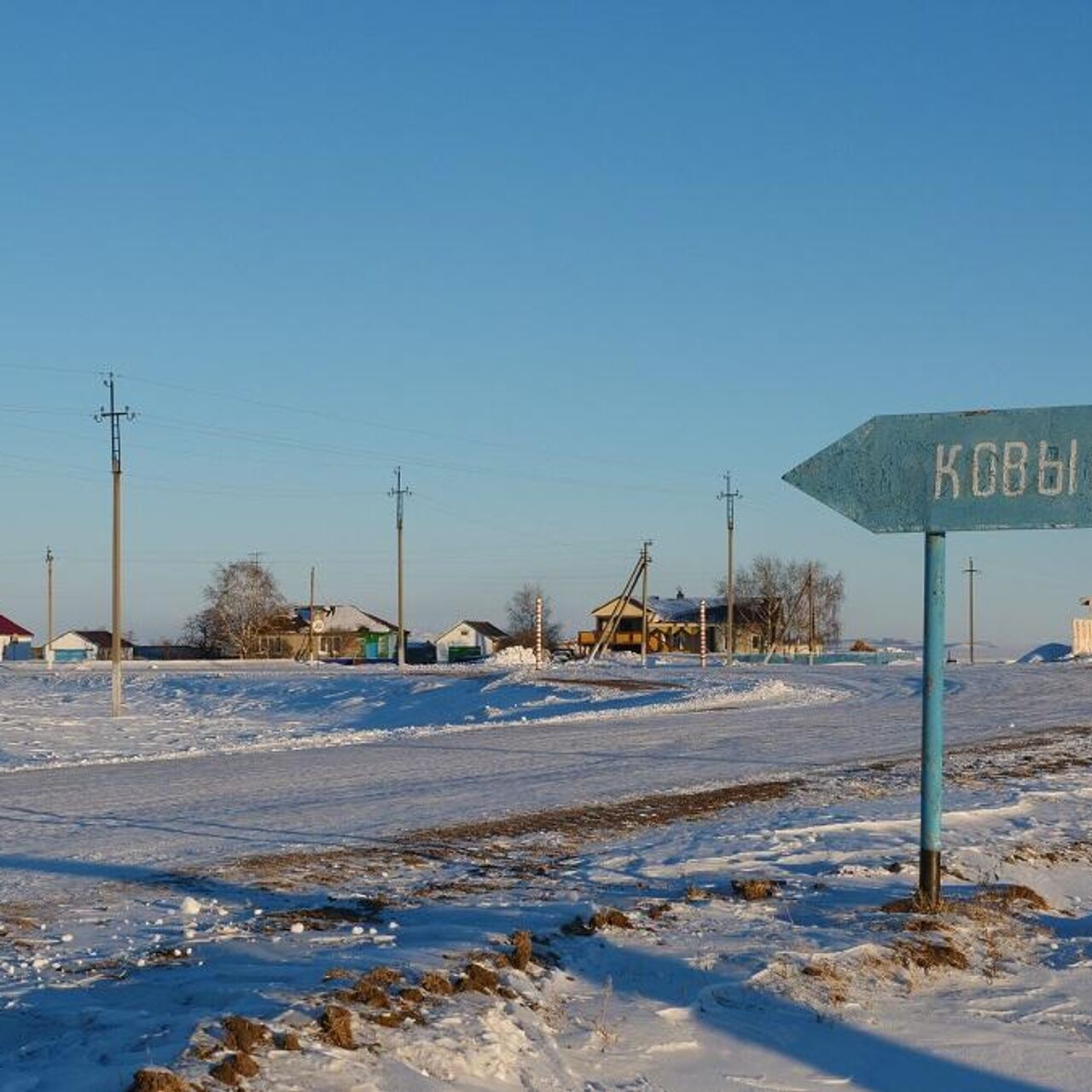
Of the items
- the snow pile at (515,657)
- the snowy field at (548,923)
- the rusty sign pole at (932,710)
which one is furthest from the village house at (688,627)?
the rusty sign pole at (932,710)

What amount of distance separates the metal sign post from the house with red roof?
125 m

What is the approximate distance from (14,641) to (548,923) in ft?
419

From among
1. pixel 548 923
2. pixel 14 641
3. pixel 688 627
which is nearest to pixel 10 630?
pixel 14 641

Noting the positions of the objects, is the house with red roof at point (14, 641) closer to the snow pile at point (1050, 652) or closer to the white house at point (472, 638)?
the white house at point (472, 638)

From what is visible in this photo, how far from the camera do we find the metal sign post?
26.3 feet

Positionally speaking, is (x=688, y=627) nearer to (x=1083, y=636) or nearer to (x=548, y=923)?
(x=1083, y=636)

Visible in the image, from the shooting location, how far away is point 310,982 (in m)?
6.29

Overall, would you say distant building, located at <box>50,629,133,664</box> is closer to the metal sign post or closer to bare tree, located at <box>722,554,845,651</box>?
bare tree, located at <box>722,554,845,651</box>

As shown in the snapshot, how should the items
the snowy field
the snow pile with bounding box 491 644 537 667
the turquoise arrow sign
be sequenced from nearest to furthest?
the snowy field < the turquoise arrow sign < the snow pile with bounding box 491 644 537 667

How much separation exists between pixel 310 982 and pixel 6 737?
26561 mm

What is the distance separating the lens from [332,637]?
13175 centimetres

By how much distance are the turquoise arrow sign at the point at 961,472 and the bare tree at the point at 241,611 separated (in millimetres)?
112653

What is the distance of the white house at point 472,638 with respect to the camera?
135 meters

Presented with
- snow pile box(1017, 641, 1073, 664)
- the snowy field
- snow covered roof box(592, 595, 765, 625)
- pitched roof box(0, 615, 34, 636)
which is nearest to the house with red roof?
pitched roof box(0, 615, 34, 636)
